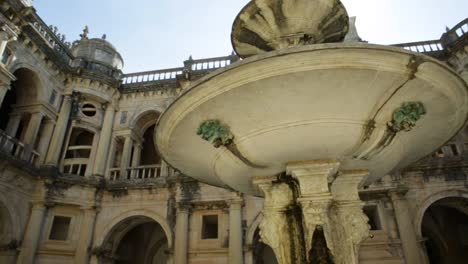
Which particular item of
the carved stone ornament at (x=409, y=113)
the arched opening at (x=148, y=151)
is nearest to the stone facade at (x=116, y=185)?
the arched opening at (x=148, y=151)

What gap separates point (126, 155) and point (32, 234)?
3986mm

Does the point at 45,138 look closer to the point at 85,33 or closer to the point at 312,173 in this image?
the point at 85,33

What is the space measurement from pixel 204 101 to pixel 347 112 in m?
1.40

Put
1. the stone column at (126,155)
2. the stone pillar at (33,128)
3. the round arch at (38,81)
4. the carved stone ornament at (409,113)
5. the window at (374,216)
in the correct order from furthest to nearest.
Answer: the stone column at (126,155)
the stone pillar at (33,128)
the round arch at (38,81)
the window at (374,216)
the carved stone ornament at (409,113)

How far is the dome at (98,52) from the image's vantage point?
14141 millimetres

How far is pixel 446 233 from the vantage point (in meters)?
12.2

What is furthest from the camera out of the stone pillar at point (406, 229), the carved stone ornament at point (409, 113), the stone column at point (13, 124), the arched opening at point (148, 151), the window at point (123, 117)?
the arched opening at point (148, 151)

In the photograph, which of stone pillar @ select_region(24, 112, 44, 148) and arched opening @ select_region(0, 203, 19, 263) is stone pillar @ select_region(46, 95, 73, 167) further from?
arched opening @ select_region(0, 203, 19, 263)

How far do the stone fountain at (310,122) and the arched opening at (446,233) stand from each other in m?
10.0

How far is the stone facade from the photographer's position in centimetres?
974

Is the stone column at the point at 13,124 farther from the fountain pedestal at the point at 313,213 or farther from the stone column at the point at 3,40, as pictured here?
the fountain pedestal at the point at 313,213

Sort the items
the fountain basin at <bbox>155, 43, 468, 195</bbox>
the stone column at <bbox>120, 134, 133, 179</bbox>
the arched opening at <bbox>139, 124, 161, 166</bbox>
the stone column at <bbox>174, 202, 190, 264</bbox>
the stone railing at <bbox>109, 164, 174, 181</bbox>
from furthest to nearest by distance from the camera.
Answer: the arched opening at <bbox>139, 124, 161, 166</bbox>
the stone column at <bbox>120, 134, 133, 179</bbox>
the stone railing at <bbox>109, 164, 174, 181</bbox>
the stone column at <bbox>174, 202, 190, 264</bbox>
the fountain basin at <bbox>155, 43, 468, 195</bbox>

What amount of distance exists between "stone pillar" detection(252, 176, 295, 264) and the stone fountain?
0.01m

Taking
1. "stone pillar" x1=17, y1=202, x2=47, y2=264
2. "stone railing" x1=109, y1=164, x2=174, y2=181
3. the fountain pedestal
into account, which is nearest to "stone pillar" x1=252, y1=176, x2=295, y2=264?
the fountain pedestal
